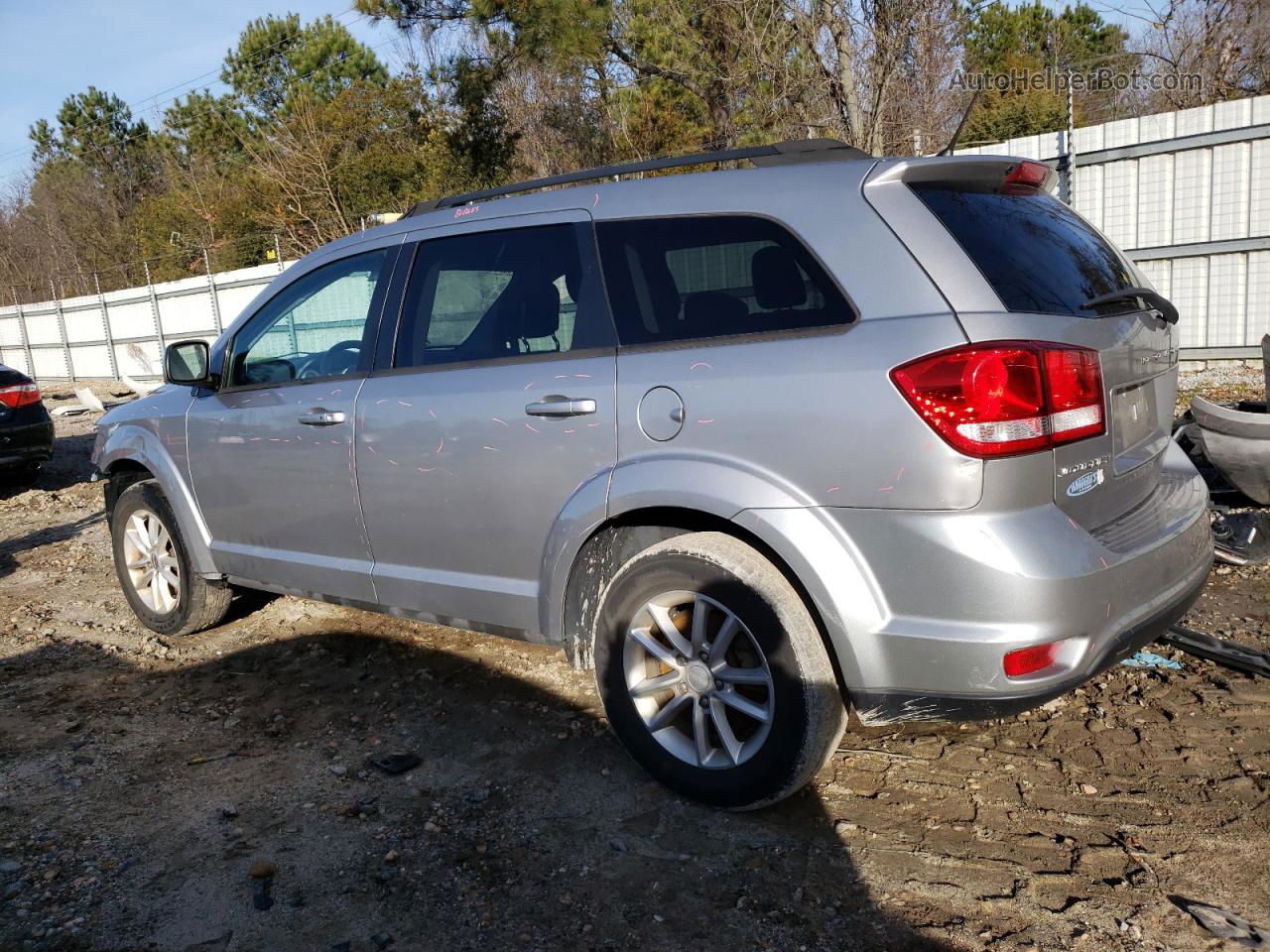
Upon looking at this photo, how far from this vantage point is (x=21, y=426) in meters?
9.41

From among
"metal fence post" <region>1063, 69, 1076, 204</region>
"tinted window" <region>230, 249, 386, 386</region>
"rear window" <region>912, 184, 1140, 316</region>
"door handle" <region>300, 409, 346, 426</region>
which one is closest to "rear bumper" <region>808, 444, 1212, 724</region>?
"rear window" <region>912, 184, 1140, 316</region>

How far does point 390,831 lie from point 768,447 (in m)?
1.68

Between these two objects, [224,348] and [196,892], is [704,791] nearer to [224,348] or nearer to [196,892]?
[196,892]

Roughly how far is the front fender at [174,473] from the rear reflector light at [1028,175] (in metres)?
3.68

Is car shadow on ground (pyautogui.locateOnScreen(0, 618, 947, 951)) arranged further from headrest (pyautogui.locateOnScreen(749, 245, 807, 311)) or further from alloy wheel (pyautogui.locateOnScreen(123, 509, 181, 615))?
headrest (pyautogui.locateOnScreen(749, 245, 807, 311))

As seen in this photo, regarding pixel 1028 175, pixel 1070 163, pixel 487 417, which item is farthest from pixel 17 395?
pixel 1070 163

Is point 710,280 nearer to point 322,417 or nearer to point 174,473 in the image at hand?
point 322,417

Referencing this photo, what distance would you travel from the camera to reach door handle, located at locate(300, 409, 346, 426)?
12.6 feet

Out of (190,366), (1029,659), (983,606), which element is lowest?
(1029,659)

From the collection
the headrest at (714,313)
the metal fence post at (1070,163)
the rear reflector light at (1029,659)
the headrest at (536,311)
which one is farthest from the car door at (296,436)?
the metal fence post at (1070,163)

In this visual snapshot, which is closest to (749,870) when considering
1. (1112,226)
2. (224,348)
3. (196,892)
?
(196,892)

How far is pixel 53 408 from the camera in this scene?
17.9 meters

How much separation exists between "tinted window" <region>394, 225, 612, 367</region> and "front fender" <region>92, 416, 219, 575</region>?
1.57 meters

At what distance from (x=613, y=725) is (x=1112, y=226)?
9882 millimetres
